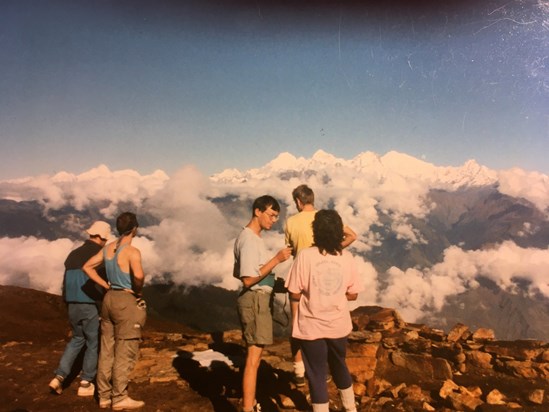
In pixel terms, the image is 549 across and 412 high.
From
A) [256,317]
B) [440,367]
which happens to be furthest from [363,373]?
[256,317]

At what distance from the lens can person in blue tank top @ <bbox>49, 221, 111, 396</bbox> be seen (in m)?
4.73

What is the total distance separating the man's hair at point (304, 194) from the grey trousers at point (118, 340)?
7.58 feet

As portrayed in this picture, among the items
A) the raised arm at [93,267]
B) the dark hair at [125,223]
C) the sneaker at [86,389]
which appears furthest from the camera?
the sneaker at [86,389]

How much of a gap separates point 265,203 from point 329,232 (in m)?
0.84

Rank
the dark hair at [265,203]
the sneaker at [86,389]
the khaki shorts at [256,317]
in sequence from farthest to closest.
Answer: the sneaker at [86,389] → the dark hair at [265,203] → the khaki shorts at [256,317]

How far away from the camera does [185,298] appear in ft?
586

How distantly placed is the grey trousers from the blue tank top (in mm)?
79

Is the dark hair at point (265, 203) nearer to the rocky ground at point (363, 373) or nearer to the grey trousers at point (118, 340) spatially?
the grey trousers at point (118, 340)

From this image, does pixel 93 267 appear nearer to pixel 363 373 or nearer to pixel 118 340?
pixel 118 340

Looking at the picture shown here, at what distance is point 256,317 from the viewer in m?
3.87

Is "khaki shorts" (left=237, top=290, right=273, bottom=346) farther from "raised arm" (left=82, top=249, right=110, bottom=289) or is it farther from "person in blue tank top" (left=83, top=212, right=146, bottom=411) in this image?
"raised arm" (left=82, top=249, right=110, bottom=289)

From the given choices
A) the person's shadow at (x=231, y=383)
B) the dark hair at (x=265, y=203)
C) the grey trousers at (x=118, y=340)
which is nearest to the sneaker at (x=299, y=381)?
the person's shadow at (x=231, y=383)

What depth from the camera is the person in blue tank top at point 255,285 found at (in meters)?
3.76

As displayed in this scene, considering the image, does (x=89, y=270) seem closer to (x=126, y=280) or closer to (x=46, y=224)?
(x=126, y=280)
